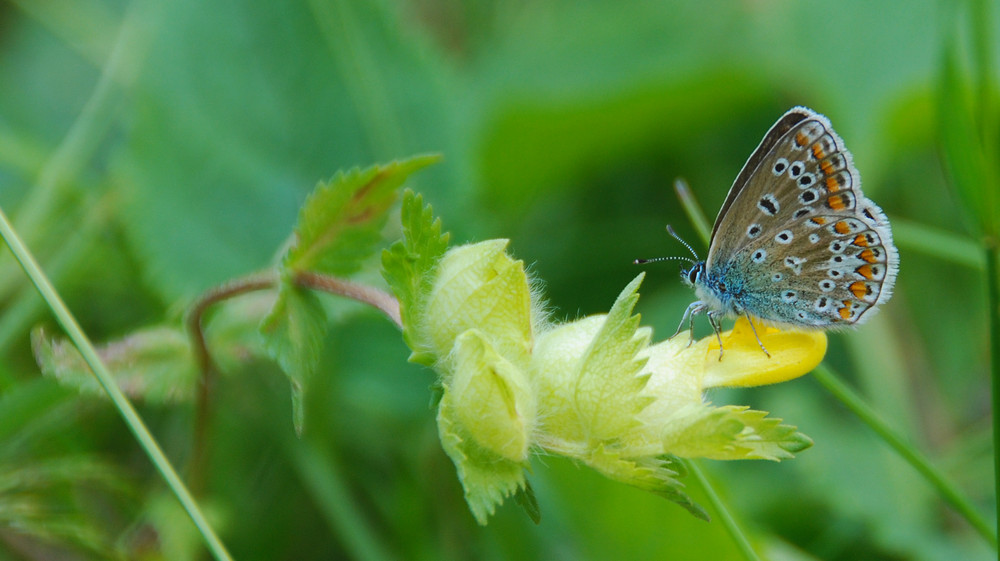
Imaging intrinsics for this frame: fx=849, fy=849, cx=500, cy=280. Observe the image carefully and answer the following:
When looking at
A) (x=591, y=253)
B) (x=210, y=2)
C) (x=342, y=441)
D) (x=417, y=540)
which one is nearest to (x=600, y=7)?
(x=591, y=253)

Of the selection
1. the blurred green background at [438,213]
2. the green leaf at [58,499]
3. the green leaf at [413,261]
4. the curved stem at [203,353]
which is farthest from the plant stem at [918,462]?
the green leaf at [58,499]

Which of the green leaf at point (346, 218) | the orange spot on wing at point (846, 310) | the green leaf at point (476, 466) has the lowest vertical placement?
the orange spot on wing at point (846, 310)

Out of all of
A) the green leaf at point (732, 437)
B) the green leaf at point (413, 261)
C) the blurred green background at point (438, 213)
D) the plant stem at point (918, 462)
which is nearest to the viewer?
the green leaf at point (732, 437)

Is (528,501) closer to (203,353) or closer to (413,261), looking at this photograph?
(413,261)

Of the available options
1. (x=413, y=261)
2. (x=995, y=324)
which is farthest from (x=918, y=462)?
(x=413, y=261)

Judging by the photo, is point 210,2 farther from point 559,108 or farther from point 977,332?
point 977,332

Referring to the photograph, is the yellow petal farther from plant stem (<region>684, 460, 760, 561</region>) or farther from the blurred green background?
the blurred green background

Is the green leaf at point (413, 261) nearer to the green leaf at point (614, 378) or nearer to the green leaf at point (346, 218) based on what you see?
the green leaf at point (346, 218)
